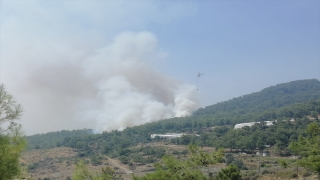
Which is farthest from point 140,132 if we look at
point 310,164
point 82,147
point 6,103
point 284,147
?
point 6,103

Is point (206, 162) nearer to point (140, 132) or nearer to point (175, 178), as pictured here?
point (175, 178)

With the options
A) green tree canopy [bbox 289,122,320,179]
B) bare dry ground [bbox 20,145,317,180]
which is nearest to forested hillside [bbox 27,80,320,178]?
bare dry ground [bbox 20,145,317,180]

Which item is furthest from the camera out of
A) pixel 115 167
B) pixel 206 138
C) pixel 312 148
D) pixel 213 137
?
pixel 206 138

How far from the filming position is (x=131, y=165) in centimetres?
6228

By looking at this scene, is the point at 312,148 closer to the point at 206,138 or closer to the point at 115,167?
the point at 115,167

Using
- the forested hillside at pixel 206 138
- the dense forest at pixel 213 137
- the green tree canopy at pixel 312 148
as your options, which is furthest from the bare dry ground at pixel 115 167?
the green tree canopy at pixel 312 148

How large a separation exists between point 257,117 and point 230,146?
51708 mm

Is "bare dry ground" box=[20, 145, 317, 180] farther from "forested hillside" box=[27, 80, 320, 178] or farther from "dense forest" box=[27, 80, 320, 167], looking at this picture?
"dense forest" box=[27, 80, 320, 167]

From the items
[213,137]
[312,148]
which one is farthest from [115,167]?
[312,148]

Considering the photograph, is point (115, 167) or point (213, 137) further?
point (213, 137)

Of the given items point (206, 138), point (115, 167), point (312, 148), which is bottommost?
point (115, 167)

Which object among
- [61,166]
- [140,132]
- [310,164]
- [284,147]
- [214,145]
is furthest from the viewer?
[140,132]

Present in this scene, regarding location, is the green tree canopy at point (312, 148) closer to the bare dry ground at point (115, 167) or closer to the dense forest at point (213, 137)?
the bare dry ground at point (115, 167)

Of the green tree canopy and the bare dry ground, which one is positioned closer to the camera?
the green tree canopy
